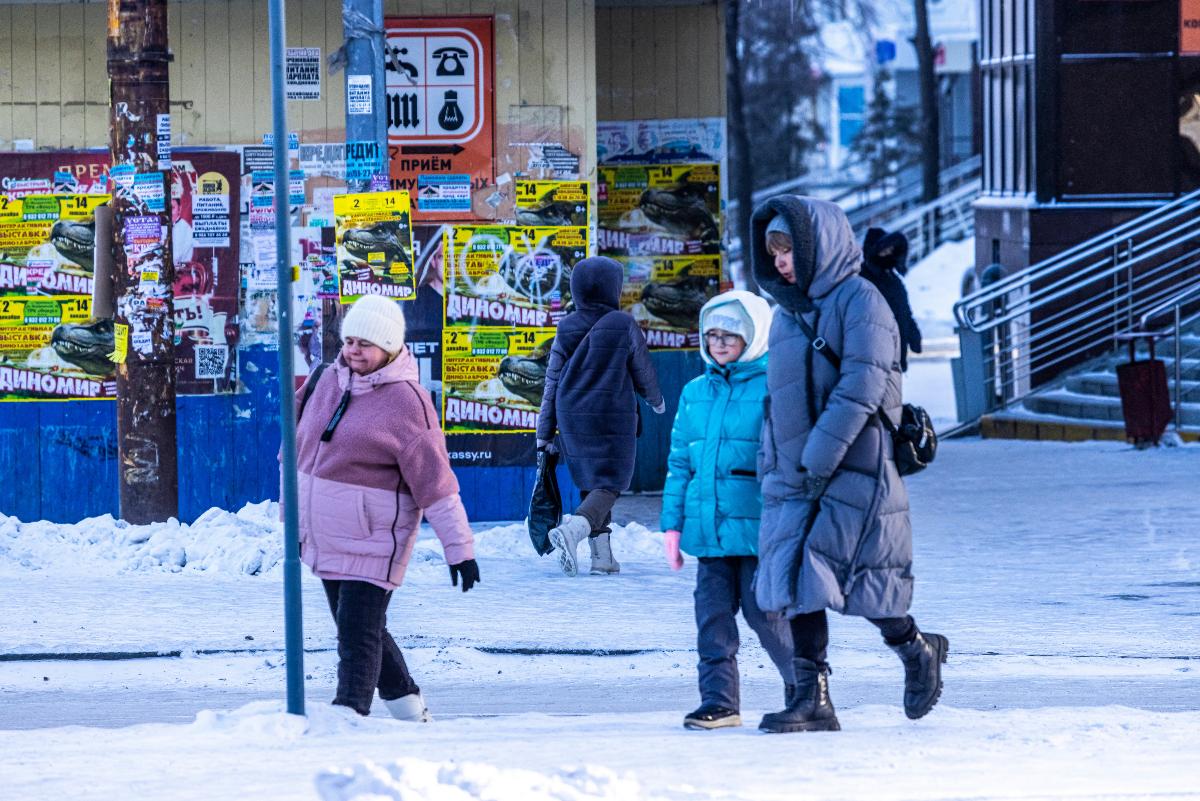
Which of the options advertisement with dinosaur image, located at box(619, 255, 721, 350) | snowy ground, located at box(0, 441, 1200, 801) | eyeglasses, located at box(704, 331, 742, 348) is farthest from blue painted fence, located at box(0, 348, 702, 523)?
eyeglasses, located at box(704, 331, 742, 348)

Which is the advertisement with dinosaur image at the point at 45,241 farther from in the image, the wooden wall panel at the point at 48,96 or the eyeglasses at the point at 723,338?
the eyeglasses at the point at 723,338

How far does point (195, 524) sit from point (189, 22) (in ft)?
9.34

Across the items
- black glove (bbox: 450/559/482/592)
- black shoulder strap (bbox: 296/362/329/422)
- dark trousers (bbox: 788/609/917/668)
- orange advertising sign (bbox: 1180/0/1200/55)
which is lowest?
dark trousers (bbox: 788/609/917/668)

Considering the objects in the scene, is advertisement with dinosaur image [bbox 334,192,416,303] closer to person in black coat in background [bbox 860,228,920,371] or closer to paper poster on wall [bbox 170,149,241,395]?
paper poster on wall [bbox 170,149,241,395]

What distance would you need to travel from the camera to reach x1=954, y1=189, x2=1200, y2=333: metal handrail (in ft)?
55.9

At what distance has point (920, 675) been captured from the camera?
255 inches

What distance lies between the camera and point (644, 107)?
530 inches

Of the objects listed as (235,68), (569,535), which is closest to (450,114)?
(235,68)

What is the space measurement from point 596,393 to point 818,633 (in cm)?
368

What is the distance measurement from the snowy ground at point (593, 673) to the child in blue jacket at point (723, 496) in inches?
9.3

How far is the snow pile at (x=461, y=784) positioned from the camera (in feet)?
16.9

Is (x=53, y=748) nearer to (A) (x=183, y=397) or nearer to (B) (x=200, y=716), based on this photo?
(B) (x=200, y=716)

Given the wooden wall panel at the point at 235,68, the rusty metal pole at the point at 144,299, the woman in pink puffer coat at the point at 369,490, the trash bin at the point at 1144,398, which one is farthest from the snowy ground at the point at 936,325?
the woman in pink puffer coat at the point at 369,490

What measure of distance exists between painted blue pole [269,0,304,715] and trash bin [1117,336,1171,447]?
9.80m
